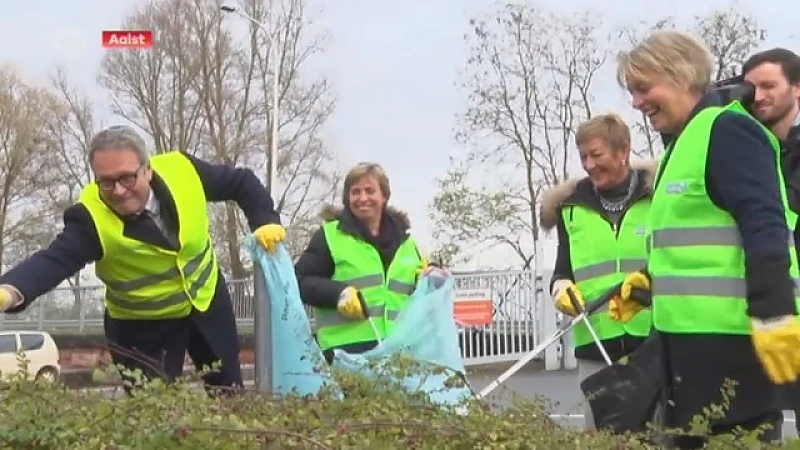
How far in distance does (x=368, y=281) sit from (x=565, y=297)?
1.22 metres

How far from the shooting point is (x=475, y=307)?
19.0 m

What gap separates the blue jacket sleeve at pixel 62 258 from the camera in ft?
16.5

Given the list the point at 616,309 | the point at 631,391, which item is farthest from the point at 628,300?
the point at 631,391

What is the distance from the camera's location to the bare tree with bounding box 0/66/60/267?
1711 inches

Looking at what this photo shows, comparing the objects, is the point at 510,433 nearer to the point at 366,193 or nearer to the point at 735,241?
the point at 735,241

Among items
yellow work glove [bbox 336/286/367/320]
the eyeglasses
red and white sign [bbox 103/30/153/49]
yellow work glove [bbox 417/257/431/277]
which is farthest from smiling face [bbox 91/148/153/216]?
red and white sign [bbox 103/30/153/49]

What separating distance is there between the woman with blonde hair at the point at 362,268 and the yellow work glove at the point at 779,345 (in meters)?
3.16

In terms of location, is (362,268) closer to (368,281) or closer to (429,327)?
(368,281)

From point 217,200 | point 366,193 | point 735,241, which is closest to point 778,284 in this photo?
point 735,241

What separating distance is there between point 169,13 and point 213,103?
2936 mm

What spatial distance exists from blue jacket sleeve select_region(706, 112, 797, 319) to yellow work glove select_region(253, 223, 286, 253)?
244 cm

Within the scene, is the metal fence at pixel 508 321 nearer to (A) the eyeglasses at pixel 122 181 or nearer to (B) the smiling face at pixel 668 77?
(A) the eyeglasses at pixel 122 181

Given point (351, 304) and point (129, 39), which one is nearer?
point (351, 304)

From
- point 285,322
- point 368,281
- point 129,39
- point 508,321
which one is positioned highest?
point 129,39
